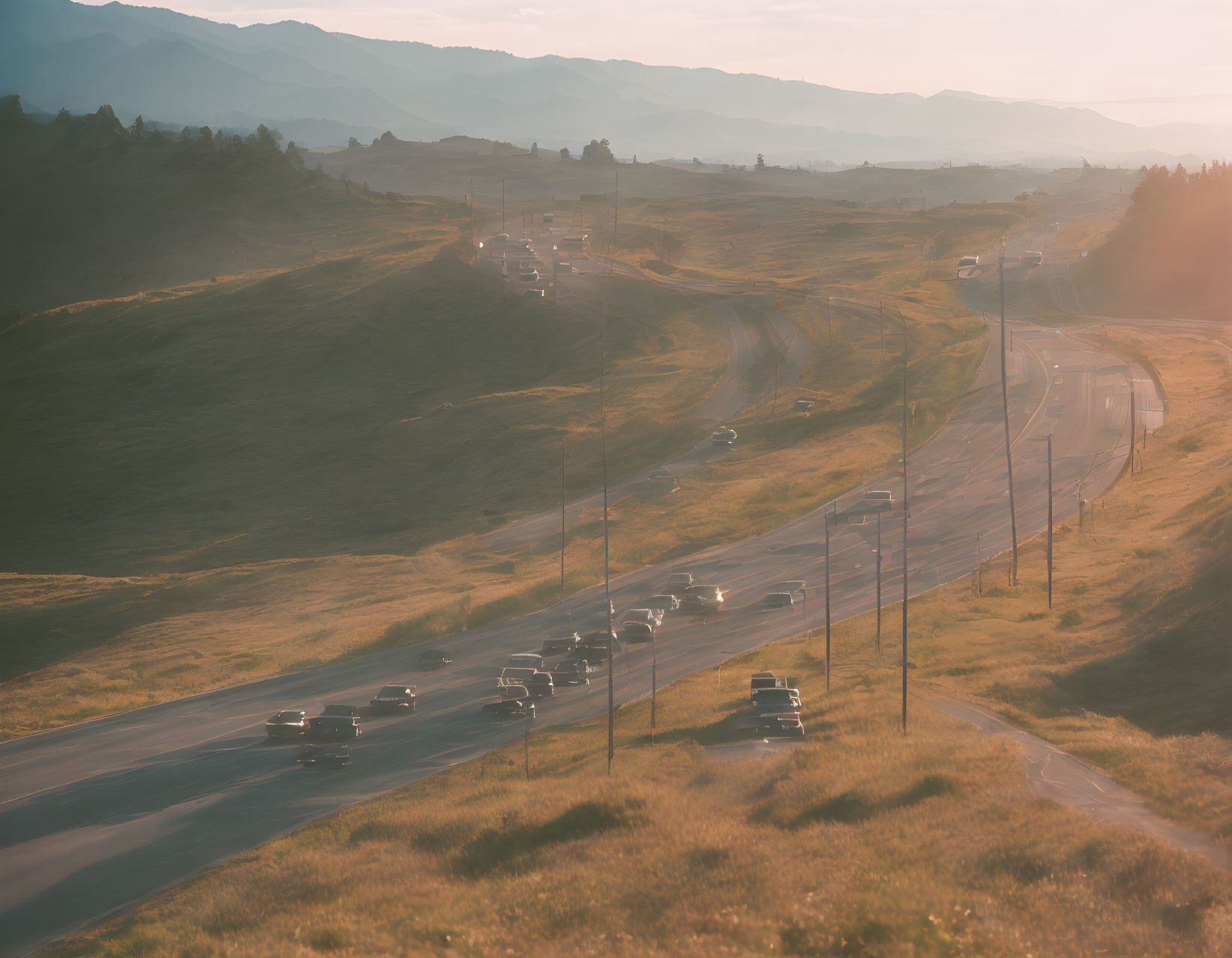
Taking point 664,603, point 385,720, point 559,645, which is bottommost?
point 385,720

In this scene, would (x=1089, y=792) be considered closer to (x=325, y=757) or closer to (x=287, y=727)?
(x=325, y=757)

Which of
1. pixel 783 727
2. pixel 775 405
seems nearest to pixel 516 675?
pixel 783 727

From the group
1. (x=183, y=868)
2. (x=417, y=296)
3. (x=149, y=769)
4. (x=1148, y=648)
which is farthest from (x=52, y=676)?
(x=417, y=296)

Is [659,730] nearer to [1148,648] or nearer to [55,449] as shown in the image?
[1148,648]

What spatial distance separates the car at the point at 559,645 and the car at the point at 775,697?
59.1 feet

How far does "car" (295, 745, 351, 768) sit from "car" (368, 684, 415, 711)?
616 centimetres

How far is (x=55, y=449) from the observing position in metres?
130

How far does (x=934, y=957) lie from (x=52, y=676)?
65565 millimetres

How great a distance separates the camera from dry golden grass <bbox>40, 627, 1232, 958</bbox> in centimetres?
2694

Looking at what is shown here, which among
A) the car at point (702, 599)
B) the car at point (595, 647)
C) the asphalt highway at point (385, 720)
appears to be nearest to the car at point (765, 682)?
Result: the asphalt highway at point (385, 720)

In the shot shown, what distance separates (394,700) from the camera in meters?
61.6

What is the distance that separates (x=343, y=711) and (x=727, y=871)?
111 ft

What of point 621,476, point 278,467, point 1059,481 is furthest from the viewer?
point 278,467

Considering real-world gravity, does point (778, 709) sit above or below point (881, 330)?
below
